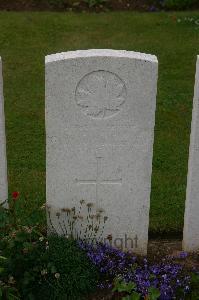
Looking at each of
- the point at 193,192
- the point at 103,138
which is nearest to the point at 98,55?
the point at 103,138

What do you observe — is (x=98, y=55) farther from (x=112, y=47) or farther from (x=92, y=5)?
(x=92, y=5)

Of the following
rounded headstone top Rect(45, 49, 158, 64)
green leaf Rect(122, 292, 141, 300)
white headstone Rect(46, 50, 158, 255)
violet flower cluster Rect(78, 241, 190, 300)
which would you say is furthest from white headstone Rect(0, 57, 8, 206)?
green leaf Rect(122, 292, 141, 300)

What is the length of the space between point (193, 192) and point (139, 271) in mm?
719

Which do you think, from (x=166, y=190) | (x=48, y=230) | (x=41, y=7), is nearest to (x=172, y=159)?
(x=166, y=190)

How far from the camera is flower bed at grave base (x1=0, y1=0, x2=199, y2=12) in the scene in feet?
36.5

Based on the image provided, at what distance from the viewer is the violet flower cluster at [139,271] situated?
4.75m

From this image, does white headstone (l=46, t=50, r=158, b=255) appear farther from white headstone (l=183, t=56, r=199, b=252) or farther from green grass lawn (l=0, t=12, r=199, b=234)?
green grass lawn (l=0, t=12, r=199, b=234)

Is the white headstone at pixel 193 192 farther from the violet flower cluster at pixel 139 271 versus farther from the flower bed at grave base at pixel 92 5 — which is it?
the flower bed at grave base at pixel 92 5

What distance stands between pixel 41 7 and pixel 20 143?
471cm

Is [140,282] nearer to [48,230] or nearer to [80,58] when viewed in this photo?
[48,230]

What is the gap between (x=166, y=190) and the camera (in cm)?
624

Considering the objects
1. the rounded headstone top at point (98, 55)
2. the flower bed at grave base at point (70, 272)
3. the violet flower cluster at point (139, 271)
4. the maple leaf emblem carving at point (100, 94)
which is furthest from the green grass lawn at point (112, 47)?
the rounded headstone top at point (98, 55)

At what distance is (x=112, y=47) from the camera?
9.59 m

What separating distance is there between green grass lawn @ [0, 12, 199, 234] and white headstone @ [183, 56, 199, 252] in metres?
0.47
